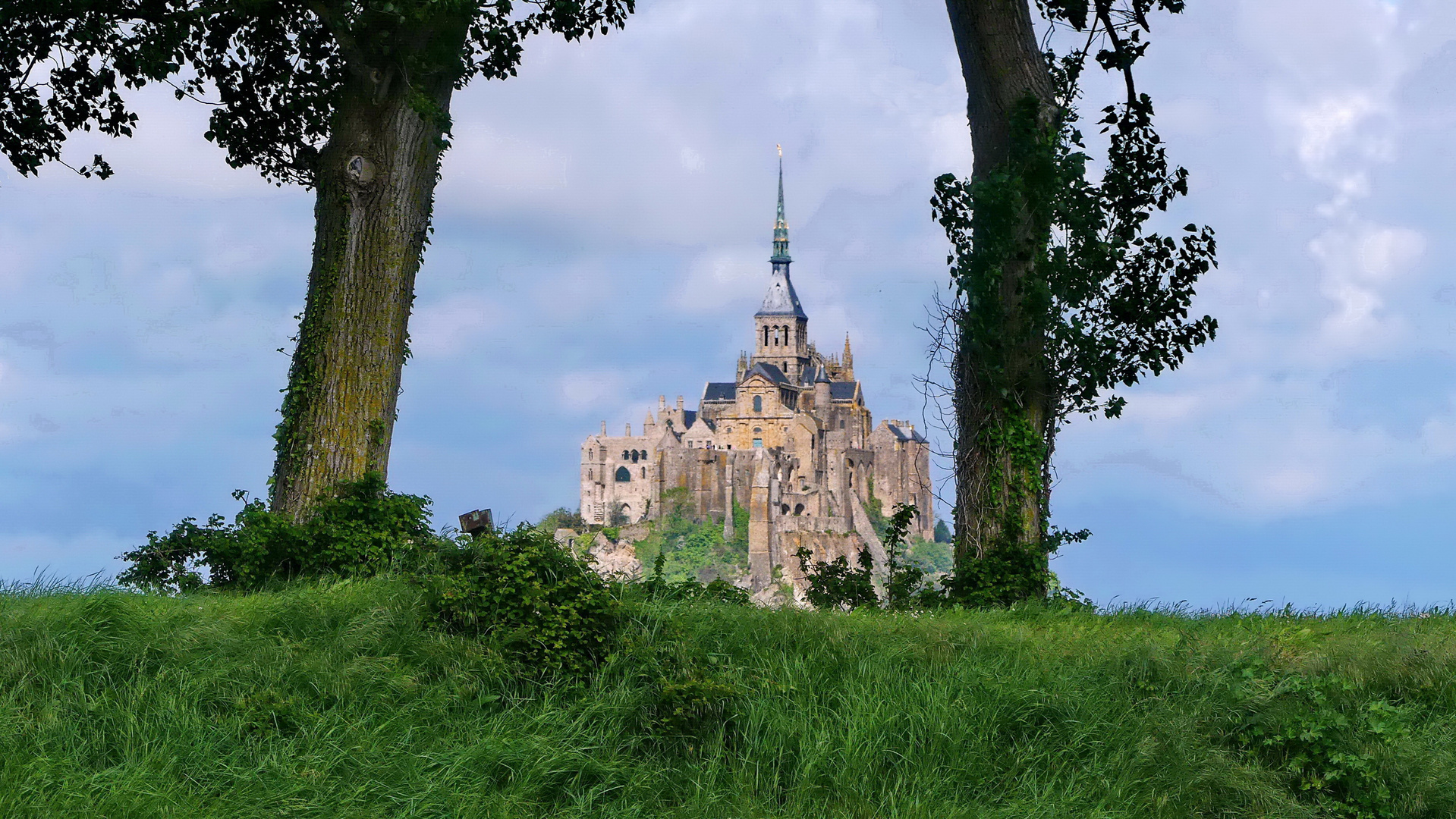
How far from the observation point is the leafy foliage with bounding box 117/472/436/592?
10734 mm

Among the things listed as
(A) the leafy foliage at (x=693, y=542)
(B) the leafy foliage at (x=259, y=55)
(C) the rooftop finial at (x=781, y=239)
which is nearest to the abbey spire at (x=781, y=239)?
(C) the rooftop finial at (x=781, y=239)

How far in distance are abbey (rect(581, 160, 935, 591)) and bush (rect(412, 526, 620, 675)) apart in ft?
214

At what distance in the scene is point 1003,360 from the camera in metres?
12.1

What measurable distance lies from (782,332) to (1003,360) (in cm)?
9637

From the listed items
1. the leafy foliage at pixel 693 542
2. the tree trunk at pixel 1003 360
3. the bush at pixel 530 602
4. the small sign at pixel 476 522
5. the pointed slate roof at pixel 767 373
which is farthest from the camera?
the pointed slate roof at pixel 767 373

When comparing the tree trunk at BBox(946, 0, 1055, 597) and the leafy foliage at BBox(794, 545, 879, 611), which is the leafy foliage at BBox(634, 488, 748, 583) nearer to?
the tree trunk at BBox(946, 0, 1055, 597)

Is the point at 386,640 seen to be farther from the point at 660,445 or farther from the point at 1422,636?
the point at 660,445

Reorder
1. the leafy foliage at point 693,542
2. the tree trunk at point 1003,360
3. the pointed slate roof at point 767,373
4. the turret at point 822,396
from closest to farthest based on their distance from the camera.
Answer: the tree trunk at point 1003,360
the leafy foliage at point 693,542
the turret at point 822,396
the pointed slate roof at point 767,373

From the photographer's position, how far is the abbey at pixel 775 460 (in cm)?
7862

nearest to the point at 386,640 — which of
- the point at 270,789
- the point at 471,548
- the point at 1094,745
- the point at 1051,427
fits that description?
the point at 471,548

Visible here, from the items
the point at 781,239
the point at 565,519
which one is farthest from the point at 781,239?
the point at 565,519

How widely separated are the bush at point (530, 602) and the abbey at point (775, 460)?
214 feet

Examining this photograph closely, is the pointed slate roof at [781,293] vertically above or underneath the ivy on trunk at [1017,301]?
above

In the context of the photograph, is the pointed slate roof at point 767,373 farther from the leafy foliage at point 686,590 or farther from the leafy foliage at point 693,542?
the leafy foliage at point 686,590
